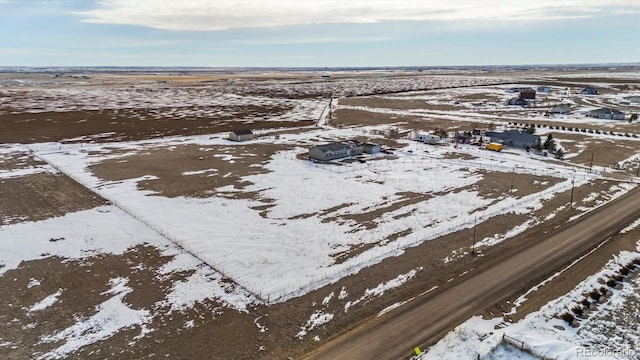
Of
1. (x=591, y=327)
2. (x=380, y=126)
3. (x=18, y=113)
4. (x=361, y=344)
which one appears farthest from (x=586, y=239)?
(x=18, y=113)

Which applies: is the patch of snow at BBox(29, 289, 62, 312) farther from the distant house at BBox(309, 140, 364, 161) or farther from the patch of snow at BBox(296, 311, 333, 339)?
the distant house at BBox(309, 140, 364, 161)

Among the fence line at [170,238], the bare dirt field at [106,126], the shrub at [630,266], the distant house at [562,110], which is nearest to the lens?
the fence line at [170,238]

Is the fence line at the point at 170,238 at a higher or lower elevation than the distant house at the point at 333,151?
lower

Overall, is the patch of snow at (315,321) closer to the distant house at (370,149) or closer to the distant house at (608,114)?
the distant house at (370,149)

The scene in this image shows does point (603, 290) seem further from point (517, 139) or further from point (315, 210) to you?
point (517, 139)

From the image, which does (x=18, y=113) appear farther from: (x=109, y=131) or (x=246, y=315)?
(x=246, y=315)

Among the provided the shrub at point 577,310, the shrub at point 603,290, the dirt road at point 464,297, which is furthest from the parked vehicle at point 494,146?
the shrub at point 577,310

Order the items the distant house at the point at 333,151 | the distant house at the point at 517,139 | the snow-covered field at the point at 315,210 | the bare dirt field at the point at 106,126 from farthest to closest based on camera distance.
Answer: the bare dirt field at the point at 106,126, the distant house at the point at 517,139, the distant house at the point at 333,151, the snow-covered field at the point at 315,210

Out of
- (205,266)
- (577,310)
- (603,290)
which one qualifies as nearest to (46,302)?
(205,266)
